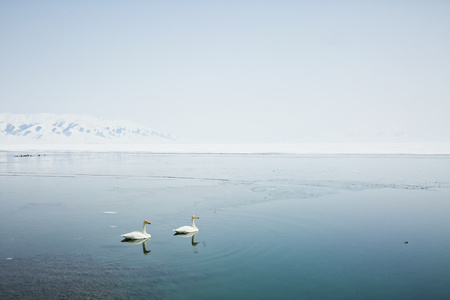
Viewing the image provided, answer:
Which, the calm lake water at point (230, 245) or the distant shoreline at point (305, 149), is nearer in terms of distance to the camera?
the calm lake water at point (230, 245)

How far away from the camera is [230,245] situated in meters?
8.88

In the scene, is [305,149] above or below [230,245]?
above

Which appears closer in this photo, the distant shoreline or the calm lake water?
the calm lake water

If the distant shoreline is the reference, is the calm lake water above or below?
below

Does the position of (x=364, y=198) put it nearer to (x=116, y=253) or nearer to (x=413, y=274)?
(x=413, y=274)

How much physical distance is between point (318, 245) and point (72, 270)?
566 cm

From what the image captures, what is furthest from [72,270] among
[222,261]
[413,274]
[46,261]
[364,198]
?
[364,198]

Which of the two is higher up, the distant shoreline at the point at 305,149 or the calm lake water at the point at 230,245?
the distant shoreline at the point at 305,149

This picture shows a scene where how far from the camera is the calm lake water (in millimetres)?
6516

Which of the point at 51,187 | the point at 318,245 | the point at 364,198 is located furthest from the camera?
the point at 51,187

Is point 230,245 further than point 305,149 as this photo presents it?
No

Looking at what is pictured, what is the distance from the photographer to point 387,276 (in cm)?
708

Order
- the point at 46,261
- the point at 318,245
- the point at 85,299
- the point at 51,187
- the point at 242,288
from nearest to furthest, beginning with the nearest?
the point at 85,299, the point at 242,288, the point at 46,261, the point at 318,245, the point at 51,187

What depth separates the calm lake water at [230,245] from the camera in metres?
6.52
